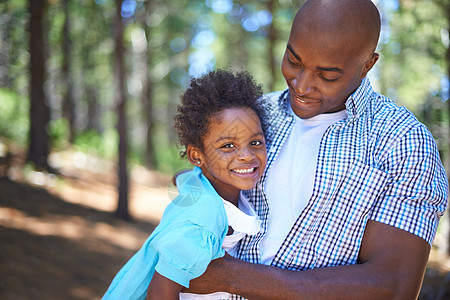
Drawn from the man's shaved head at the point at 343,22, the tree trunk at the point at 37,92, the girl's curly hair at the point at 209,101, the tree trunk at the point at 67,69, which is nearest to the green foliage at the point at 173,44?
the tree trunk at the point at 67,69

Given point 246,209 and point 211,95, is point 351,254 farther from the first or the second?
point 211,95

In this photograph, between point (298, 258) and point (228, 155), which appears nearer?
point (298, 258)

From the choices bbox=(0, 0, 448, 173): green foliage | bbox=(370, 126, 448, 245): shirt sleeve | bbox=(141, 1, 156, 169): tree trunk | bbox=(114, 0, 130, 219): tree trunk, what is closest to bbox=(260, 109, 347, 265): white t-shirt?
bbox=(370, 126, 448, 245): shirt sleeve

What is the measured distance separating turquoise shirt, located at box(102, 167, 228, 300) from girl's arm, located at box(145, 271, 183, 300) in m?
0.03

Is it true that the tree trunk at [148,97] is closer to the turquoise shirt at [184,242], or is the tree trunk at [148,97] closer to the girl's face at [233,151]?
the girl's face at [233,151]

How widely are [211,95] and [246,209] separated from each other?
59 cm

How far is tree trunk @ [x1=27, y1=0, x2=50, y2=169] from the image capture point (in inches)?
A: 383

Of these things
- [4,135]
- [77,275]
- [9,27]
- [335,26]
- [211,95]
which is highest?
[9,27]

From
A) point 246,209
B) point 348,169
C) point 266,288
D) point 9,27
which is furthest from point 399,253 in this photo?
point 9,27

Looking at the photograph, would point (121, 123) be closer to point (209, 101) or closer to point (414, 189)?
point (209, 101)

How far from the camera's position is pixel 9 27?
14.5 metres

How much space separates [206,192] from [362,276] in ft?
2.42

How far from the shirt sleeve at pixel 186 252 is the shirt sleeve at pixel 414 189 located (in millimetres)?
656

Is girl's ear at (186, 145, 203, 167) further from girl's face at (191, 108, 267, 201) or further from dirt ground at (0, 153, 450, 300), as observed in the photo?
dirt ground at (0, 153, 450, 300)
